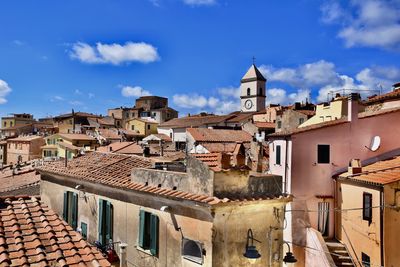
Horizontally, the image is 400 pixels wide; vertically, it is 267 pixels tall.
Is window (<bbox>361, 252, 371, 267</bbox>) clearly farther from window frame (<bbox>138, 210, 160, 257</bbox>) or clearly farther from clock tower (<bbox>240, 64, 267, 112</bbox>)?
clock tower (<bbox>240, 64, 267, 112</bbox>)

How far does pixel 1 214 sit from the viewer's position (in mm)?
7844

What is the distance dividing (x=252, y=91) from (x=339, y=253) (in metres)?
73.9

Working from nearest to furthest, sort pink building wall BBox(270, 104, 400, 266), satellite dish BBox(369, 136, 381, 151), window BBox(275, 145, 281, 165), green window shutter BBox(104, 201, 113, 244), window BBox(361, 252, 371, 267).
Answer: green window shutter BBox(104, 201, 113, 244), window BBox(361, 252, 371, 267), pink building wall BBox(270, 104, 400, 266), satellite dish BBox(369, 136, 381, 151), window BBox(275, 145, 281, 165)

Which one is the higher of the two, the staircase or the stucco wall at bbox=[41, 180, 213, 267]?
the stucco wall at bbox=[41, 180, 213, 267]

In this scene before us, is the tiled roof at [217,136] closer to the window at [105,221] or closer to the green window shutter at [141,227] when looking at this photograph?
the window at [105,221]

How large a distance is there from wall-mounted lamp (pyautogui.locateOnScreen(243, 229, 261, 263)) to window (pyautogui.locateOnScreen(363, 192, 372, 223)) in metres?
7.79

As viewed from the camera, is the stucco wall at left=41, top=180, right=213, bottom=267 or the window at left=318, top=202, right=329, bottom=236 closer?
the stucco wall at left=41, top=180, right=213, bottom=267

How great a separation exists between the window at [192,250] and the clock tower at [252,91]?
7915 centimetres

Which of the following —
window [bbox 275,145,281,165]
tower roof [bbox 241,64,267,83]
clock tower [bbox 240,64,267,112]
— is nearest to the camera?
window [bbox 275,145,281,165]

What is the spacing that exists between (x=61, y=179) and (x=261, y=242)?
1005 centimetres

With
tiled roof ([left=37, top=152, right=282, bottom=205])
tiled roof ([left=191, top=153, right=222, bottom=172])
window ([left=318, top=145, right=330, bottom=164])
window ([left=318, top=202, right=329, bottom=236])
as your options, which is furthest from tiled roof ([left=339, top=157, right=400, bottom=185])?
tiled roof ([left=191, top=153, right=222, bottom=172])

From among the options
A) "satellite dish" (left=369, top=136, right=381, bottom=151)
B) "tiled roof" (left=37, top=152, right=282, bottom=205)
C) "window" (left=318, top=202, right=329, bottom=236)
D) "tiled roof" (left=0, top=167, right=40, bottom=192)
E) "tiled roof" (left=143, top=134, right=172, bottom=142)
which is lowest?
"window" (left=318, top=202, right=329, bottom=236)

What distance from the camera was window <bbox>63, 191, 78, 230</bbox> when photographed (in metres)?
16.3

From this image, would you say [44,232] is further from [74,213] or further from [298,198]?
[298,198]
